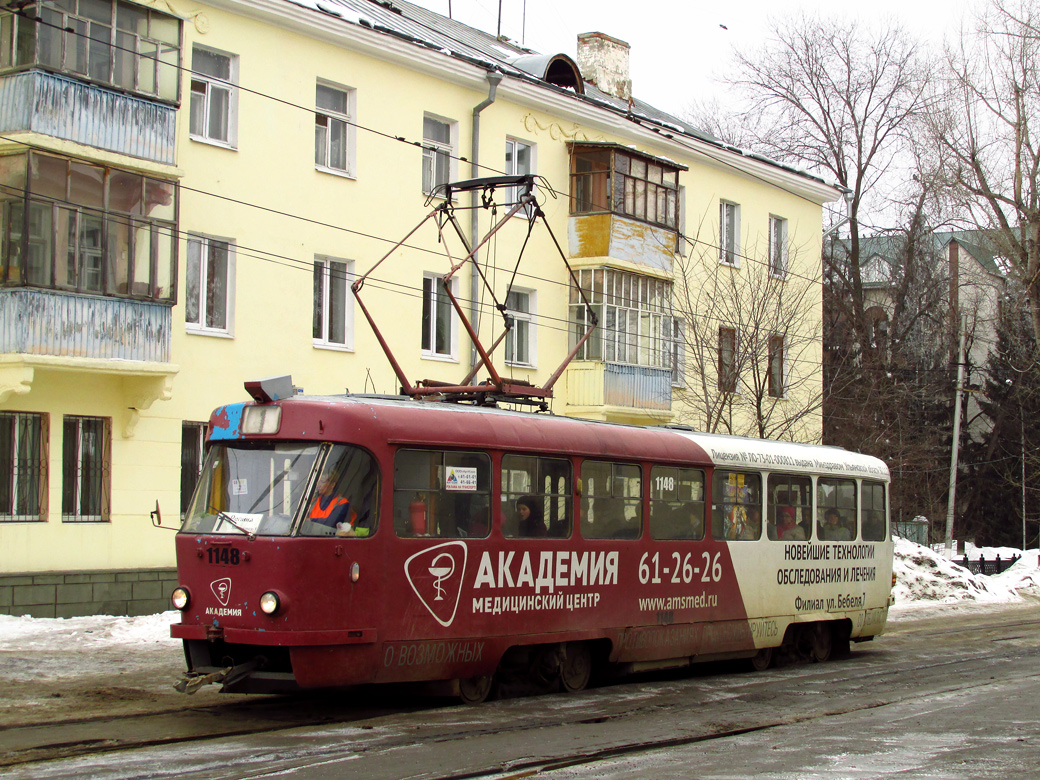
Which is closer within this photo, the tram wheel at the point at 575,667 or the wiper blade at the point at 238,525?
the wiper blade at the point at 238,525

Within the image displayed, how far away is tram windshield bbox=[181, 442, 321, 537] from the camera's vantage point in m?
9.86

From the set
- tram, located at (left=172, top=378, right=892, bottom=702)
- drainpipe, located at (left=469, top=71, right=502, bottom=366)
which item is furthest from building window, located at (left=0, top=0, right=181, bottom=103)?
tram, located at (left=172, top=378, right=892, bottom=702)

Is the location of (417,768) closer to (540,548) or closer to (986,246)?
(540,548)

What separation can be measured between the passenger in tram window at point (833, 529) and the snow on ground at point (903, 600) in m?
7.63

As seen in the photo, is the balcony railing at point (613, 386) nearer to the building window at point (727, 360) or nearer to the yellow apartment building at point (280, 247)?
the yellow apartment building at point (280, 247)

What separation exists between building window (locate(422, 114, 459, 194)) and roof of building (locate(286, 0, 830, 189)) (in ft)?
4.01

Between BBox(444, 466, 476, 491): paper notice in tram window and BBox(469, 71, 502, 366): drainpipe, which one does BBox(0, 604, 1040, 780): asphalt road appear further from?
BBox(469, 71, 502, 366): drainpipe

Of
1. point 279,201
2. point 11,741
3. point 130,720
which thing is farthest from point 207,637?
point 279,201

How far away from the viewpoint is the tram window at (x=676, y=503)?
12797 millimetres

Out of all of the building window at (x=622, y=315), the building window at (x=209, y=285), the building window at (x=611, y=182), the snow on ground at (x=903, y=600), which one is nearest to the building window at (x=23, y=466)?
the snow on ground at (x=903, y=600)

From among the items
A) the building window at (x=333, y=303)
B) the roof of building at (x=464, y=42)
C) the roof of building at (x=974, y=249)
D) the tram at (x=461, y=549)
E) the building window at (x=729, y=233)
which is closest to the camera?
the tram at (x=461, y=549)

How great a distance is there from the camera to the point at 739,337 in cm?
2739

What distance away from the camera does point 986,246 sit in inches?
1483

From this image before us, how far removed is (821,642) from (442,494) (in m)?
6.75
